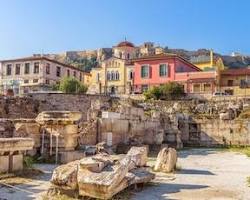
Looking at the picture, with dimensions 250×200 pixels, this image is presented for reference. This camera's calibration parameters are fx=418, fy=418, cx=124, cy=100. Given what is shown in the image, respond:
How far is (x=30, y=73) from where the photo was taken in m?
62.1

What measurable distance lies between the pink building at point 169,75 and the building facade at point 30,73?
14424 mm

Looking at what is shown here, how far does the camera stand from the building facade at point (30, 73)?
61406mm

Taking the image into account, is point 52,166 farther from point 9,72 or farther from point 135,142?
point 9,72

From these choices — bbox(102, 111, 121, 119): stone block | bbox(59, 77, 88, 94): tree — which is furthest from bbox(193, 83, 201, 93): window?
bbox(102, 111, 121, 119): stone block

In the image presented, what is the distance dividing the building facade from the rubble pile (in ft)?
169

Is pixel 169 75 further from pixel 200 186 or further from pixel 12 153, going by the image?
pixel 200 186

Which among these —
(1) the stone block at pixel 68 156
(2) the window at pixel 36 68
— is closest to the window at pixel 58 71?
(2) the window at pixel 36 68

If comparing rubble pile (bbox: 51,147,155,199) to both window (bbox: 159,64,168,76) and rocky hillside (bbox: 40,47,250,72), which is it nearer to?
window (bbox: 159,64,168,76)

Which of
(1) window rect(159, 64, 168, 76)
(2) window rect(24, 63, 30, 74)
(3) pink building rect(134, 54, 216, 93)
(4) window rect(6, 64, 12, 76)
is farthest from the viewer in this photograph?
(4) window rect(6, 64, 12, 76)

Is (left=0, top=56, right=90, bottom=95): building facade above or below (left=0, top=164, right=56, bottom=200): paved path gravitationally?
above

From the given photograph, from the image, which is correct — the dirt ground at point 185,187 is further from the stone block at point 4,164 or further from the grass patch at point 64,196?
the stone block at point 4,164

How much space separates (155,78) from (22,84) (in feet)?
70.8

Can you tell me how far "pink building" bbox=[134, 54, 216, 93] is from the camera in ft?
169

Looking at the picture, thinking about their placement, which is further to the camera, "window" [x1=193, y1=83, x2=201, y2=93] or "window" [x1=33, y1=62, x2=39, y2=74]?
"window" [x1=33, y1=62, x2=39, y2=74]
